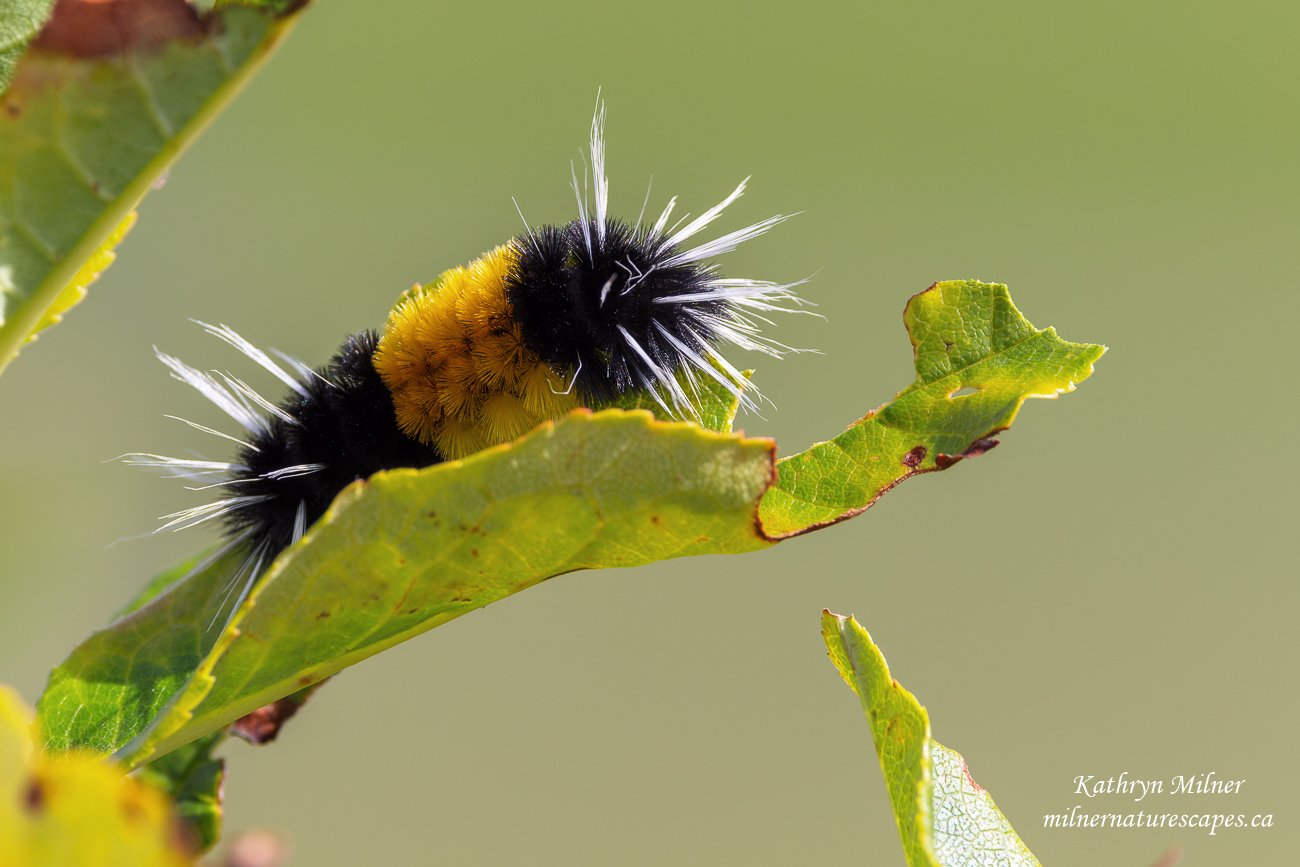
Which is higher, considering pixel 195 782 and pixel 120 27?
pixel 120 27

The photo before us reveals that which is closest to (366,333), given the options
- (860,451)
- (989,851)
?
(860,451)

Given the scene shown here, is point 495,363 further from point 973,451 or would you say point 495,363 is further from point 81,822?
point 81,822

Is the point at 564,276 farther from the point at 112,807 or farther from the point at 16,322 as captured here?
the point at 112,807

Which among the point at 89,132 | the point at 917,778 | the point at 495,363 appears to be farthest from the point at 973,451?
the point at 89,132

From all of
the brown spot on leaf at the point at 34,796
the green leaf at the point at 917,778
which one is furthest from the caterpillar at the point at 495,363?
the brown spot on leaf at the point at 34,796

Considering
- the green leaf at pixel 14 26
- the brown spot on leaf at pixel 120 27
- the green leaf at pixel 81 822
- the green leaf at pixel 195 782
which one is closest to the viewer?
the green leaf at pixel 81 822

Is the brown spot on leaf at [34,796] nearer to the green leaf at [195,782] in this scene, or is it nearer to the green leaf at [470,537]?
the green leaf at [470,537]
